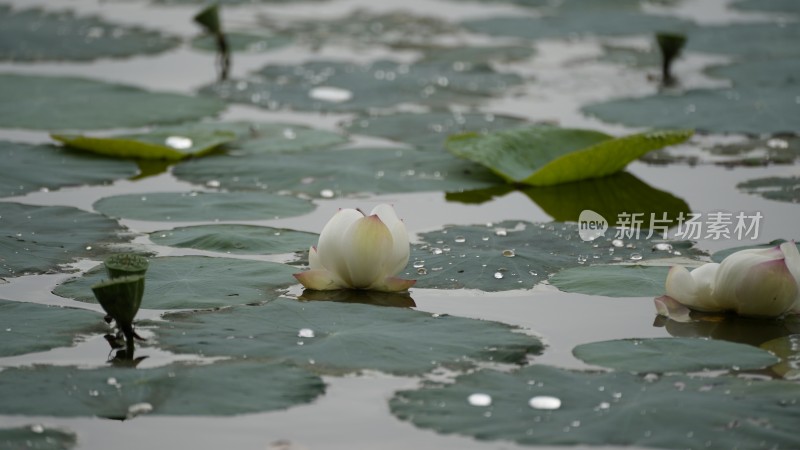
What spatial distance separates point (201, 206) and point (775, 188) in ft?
4.94

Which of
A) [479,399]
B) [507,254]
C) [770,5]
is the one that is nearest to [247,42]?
[770,5]

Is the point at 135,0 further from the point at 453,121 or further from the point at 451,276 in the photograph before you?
the point at 451,276

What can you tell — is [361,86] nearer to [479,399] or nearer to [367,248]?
[367,248]

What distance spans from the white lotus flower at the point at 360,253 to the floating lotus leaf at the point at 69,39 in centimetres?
319

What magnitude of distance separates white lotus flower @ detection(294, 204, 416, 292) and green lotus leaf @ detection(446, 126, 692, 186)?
3.41 feet

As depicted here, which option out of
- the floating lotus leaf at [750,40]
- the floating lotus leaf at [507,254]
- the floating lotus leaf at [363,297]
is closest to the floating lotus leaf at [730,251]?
the floating lotus leaf at [507,254]

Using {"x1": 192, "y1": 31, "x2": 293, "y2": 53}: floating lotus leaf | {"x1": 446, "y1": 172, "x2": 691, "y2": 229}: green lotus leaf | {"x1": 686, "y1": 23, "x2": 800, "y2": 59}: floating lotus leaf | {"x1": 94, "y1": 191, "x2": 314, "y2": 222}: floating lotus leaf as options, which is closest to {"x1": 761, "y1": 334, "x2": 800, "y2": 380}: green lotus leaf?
{"x1": 446, "y1": 172, "x2": 691, "y2": 229}: green lotus leaf

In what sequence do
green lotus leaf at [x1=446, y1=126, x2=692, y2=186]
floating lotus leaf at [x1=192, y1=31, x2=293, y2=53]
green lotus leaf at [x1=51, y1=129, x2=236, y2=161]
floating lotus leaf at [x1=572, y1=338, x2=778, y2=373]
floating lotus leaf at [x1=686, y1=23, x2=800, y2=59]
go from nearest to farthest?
floating lotus leaf at [x1=572, y1=338, x2=778, y2=373]
green lotus leaf at [x1=446, y1=126, x2=692, y2=186]
green lotus leaf at [x1=51, y1=129, x2=236, y2=161]
floating lotus leaf at [x1=686, y1=23, x2=800, y2=59]
floating lotus leaf at [x1=192, y1=31, x2=293, y2=53]

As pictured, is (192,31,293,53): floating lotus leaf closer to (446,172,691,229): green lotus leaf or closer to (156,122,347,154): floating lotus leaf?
(156,122,347,154): floating lotus leaf

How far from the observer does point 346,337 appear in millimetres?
2154

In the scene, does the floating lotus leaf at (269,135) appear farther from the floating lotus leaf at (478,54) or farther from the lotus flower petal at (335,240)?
the floating lotus leaf at (478,54)

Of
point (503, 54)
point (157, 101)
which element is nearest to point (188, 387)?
point (157, 101)

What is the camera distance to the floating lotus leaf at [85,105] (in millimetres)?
4074

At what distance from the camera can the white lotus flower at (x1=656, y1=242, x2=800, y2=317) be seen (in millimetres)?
2305
